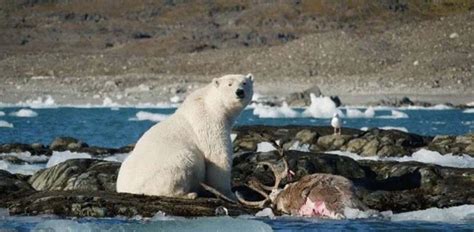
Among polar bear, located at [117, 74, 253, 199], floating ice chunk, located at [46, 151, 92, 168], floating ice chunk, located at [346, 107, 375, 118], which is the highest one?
polar bear, located at [117, 74, 253, 199]

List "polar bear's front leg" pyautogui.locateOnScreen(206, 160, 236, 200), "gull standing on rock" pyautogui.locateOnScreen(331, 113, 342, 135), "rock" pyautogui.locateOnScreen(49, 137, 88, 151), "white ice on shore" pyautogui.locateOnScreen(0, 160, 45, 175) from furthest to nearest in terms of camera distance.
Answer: "rock" pyautogui.locateOnScreen(49, 137, 88, 151) → "gull standing on rock" pyautogui.locateOnScreen(331, 113, 342, 135) → "white ice on shore" pyautogui.locateOnScreen(0, 160, 45, 175) → "polar bear's front leg" pyautogui.locateOnScreen(206, 160, 236, 200)

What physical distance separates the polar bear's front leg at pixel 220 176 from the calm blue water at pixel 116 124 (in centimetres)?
1904

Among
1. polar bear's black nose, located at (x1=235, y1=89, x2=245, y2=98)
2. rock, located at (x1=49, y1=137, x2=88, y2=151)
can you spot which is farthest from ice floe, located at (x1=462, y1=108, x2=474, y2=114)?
polar bear's black nose, located at (x1=235, y1=89, x2=245, y2=98)

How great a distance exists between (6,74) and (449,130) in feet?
192

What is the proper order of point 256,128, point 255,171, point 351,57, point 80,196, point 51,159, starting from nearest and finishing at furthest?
point 80,196 < point 255,171 < point 51,159 < point 256,128 < point 351,57

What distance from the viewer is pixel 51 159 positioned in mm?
22047

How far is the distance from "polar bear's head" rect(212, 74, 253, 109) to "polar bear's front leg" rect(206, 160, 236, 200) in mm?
767

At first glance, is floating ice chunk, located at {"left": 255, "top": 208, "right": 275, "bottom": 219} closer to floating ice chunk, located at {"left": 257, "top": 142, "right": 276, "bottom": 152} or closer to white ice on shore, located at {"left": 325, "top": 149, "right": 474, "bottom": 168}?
white ice on shore, located at {"left": 325, "top": 149, "right": 474, "bottom": 168}

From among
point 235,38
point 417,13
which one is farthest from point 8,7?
point 417,13

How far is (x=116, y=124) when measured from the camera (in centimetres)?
4688

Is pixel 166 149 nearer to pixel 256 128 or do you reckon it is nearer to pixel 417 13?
pixel 256 128

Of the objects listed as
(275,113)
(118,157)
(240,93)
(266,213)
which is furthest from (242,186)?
(275,113)

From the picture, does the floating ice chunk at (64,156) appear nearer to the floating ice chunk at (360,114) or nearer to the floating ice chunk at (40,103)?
the floating ice chunk at (360,114)

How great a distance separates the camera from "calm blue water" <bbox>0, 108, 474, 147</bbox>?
125 ft
